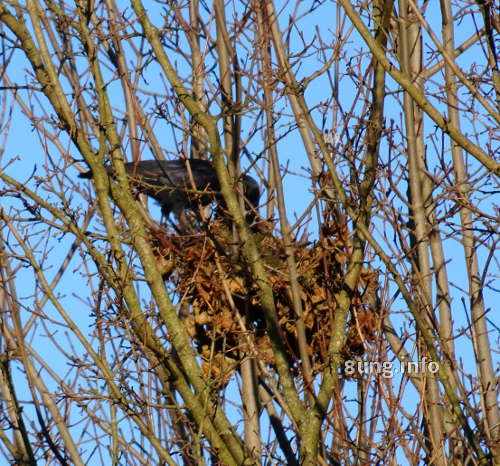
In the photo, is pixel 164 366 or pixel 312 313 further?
pixel 312 313

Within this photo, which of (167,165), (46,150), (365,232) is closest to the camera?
(365,232)

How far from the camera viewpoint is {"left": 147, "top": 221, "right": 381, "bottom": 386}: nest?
5277mm

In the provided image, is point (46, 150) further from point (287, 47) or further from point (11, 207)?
point (287, 47)

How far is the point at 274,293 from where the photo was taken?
5.56 meters

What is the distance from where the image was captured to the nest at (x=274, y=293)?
528 centimetres

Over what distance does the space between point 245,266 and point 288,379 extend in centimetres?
108

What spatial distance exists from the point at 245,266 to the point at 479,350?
1.50 meters

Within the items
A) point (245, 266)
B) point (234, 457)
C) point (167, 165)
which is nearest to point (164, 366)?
point (234, 457)

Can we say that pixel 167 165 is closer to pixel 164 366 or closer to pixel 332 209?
pixel 332 209

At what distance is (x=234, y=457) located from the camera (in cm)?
432

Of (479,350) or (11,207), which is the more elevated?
(11,207)

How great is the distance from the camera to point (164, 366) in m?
4.47

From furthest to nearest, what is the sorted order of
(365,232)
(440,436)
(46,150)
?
(46,150) → (440,436) → (365,232)

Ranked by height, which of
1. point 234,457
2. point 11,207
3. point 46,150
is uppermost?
point 46,150
